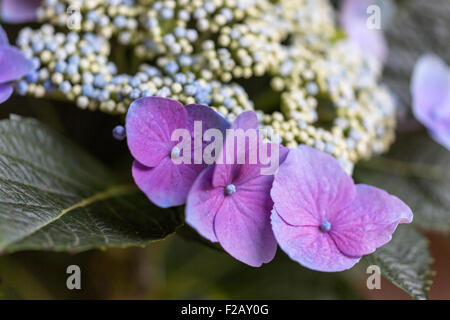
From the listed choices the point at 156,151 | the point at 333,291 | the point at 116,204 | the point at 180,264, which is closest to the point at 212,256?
the point at 180,264

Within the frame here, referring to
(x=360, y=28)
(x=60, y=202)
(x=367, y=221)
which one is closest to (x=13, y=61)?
(x=60, y=202)

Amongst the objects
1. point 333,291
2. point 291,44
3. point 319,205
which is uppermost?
point 291,44

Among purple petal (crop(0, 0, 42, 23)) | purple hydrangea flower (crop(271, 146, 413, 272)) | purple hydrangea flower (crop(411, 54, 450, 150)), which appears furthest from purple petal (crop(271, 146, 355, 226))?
purple petal (crop(0, 0, 42, 23))

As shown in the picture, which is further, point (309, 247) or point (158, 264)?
point (158, 264)
